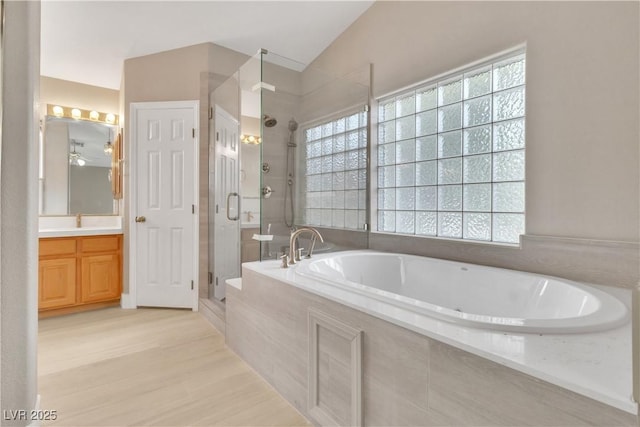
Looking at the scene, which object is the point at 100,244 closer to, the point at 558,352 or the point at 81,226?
the point at 81,226

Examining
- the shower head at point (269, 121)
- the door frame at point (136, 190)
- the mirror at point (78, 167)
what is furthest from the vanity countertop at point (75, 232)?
the shower head at point (269, 121)

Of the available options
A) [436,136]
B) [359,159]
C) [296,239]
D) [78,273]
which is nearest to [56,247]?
[78,273]

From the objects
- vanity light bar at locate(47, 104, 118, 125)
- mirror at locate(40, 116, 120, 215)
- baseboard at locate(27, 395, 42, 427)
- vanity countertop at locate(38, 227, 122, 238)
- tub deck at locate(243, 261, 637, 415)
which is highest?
vanity light bar at locate(47, 104, 118, 125)

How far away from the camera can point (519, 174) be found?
76.3 inches

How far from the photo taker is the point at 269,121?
7.87 ft

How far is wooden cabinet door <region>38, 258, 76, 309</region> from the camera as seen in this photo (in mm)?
2871

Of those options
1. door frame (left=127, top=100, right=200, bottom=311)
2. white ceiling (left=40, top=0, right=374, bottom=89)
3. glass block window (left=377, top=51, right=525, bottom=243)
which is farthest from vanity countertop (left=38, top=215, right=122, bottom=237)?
glass block window (left=377, top=51, right=525, bottom=243)

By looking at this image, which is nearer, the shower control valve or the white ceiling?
the shower control valve

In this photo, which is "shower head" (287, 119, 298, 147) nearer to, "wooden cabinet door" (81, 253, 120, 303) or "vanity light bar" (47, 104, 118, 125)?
A: "wooden cabinet door" (81, 253, 120, 303)

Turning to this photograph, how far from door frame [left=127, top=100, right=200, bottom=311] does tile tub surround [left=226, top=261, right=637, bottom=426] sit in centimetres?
197

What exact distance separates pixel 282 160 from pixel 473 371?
1.96 meters

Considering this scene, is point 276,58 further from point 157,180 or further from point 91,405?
point 91,405

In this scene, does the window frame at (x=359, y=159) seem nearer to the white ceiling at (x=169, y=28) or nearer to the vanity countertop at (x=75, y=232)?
the white ceiling at (x=169, y=28)

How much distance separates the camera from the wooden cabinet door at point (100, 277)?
3.10m
